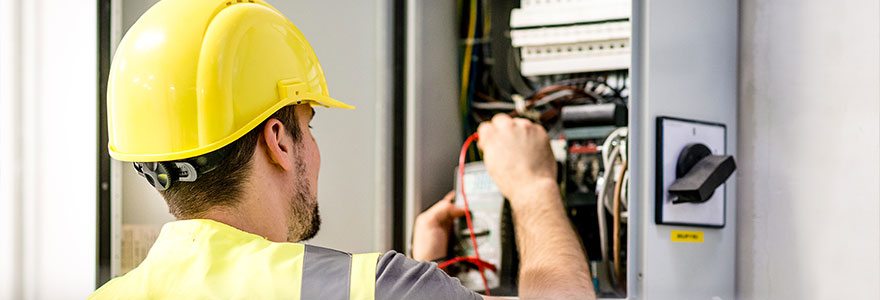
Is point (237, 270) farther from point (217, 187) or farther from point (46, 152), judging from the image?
point (46, 152)

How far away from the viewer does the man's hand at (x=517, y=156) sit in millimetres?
1705

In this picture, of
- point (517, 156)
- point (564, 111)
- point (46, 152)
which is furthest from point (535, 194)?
point (46, 152)

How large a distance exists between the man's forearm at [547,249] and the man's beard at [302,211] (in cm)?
58

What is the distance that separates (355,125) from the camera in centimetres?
174

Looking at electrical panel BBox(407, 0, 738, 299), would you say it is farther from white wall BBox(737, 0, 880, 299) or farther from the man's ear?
the man's ear

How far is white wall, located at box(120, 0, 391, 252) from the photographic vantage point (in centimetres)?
172

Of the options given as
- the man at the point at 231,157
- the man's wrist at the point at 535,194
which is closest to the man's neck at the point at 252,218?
the man at the point at 231,157

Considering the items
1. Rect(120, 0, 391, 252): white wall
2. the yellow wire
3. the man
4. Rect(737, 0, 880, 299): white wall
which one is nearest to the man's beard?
the man

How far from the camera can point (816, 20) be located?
136 cm

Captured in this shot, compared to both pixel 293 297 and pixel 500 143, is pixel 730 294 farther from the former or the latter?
pixel 293 297

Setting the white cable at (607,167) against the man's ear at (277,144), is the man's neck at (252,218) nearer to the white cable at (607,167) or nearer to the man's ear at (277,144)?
the man's ear at (277,144)

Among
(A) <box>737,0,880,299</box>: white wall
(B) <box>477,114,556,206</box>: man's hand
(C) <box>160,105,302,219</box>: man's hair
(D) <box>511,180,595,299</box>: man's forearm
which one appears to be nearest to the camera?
(C) <box>160,105,302,219</box>: man's hair

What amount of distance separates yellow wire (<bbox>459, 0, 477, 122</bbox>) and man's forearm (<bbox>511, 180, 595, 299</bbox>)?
37 centimetres

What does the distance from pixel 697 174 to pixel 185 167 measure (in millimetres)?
985
